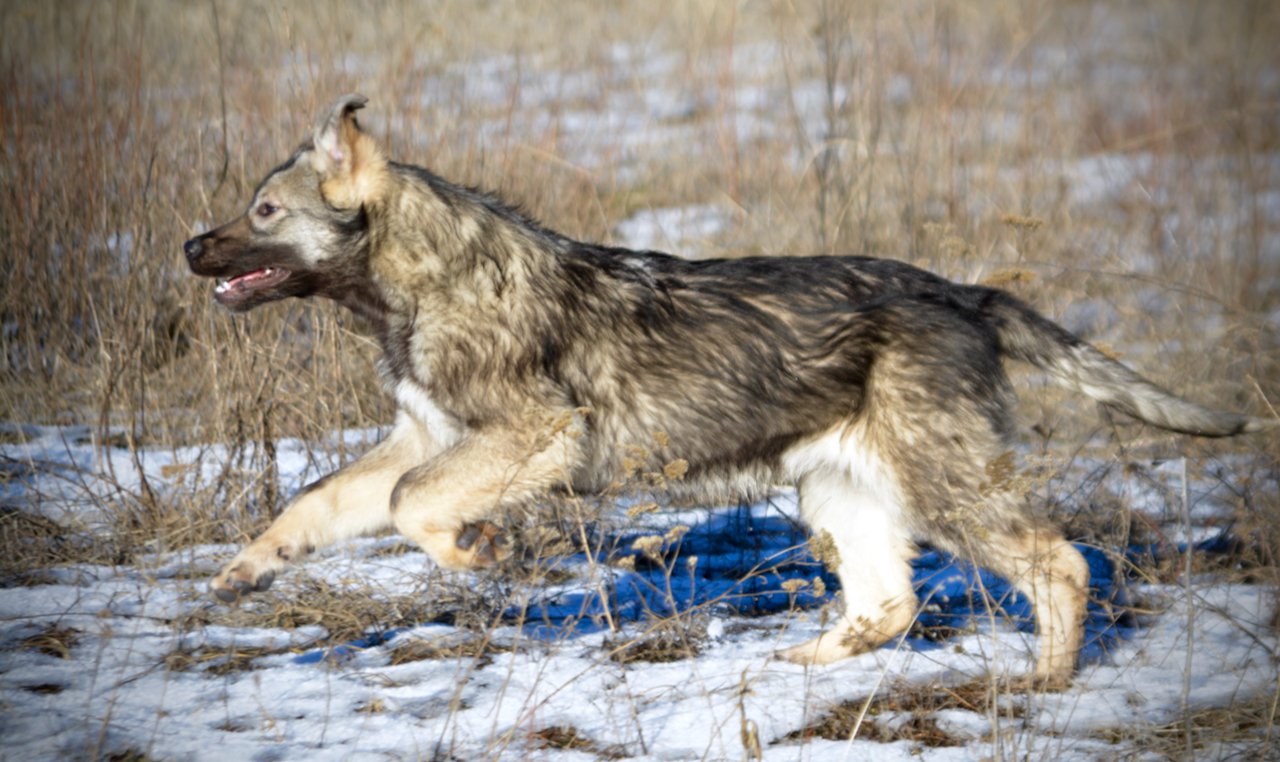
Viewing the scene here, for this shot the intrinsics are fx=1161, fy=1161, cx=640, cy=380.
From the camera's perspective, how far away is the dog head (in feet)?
14.7

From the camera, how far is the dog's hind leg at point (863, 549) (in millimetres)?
4707

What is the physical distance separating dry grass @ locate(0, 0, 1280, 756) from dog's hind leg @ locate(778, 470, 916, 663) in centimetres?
95

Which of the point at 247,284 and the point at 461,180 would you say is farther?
the point at 461,180

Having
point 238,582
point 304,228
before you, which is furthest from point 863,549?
point 304,228

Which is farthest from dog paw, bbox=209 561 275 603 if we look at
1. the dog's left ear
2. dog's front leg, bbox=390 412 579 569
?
the dog's left ear

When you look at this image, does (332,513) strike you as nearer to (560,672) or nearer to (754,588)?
(560,672)

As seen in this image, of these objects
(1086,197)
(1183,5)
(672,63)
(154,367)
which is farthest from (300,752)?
(1183,5)

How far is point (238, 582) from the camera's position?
168 inches

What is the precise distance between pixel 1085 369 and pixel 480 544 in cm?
237

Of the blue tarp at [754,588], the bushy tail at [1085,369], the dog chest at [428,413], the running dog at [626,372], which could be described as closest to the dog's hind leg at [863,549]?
the running dog at [626,372]

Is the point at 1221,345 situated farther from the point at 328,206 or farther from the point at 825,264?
the point at 328,206

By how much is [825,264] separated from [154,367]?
4.31 metres

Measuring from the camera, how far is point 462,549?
4.29m

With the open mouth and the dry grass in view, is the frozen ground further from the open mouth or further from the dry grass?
the open mouth
